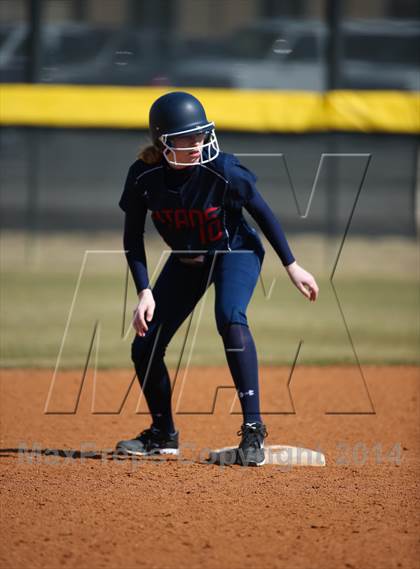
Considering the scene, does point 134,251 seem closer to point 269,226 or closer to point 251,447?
point 269,226

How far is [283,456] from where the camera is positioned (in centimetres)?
404

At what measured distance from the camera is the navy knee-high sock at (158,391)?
4.08 meters

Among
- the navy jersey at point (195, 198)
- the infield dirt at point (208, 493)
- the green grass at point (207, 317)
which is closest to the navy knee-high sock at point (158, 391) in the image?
the infield dirt at point (208, 493)

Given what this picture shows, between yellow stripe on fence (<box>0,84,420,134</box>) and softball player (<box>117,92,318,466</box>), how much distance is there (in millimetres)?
5105

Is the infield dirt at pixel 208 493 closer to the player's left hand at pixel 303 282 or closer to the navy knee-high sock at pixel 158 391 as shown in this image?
the navy knee-high sock at pixel 158 391

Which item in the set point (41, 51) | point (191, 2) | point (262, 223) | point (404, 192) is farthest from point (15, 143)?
point (262, 223)

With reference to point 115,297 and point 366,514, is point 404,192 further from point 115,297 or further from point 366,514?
point 366,514

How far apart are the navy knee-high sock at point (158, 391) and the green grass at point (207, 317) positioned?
244 centimetres

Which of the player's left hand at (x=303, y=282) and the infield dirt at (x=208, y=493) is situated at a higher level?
the player's left hand at (x=303, y=282)

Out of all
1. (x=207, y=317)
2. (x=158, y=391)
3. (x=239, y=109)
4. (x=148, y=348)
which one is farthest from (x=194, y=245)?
(x=239, y=109)

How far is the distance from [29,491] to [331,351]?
4.02 m

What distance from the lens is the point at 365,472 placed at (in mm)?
3844

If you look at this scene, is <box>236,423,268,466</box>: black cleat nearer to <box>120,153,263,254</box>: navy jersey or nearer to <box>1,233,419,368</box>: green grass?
<box>120,153,263,254</box>: navy jersey

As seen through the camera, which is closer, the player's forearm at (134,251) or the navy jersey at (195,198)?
the navy jersey at (195,198)
